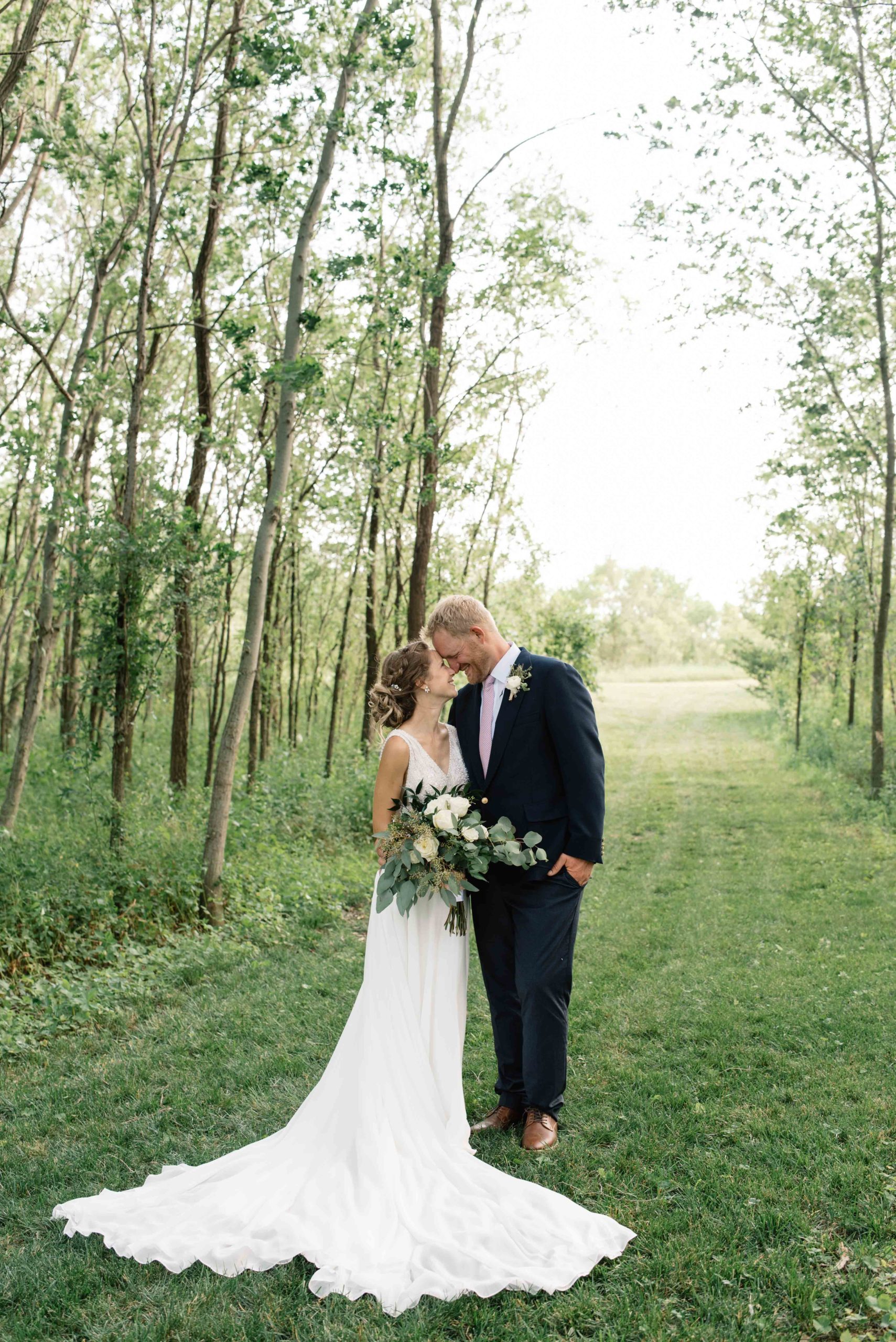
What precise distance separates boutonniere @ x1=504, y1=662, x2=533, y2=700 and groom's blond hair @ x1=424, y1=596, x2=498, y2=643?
0.77 feet

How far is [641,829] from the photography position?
1352cm

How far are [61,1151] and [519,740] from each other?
2.71m

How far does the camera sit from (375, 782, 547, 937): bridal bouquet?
4008 mm

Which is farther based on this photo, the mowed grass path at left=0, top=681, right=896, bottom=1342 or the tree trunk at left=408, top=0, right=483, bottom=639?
the tree trunk at left=408, top=0, right=483, bottom=639

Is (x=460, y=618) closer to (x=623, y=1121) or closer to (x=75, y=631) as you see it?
(x=623, y=1121)

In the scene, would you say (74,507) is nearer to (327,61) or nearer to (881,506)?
(327,61)

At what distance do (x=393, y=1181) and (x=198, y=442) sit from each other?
7.83 meters

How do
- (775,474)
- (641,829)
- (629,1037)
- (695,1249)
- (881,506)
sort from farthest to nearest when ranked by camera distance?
(881,506) < (775,474) < (641,829) < (629,1037) < (695,1249)

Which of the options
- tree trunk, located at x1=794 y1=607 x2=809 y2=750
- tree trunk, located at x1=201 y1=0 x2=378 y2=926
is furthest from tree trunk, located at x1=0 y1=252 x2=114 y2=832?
tree trunk, located at x1=794 y1=607 x2=809 y2=750

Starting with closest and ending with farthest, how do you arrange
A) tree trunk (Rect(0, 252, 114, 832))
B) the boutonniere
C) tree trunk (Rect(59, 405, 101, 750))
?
the boutonniere → tree trunk (Rect(0, 252, 114, 832)) → tree trunk (Rect(59, 405, 101, 750))

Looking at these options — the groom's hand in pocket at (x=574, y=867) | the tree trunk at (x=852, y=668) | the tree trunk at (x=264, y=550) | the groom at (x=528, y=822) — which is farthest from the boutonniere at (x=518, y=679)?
the tree trunk at (x=852, y=668)

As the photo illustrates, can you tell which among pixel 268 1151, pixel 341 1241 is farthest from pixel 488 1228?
pixel 268 1151

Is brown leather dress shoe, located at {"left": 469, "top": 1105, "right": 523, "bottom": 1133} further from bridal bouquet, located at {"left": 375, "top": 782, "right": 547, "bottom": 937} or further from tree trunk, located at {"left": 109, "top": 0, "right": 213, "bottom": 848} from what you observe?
tree trunk, located at {"left": 109, "top": 0, "right": 213, "bottom": 848}

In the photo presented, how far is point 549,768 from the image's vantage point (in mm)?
4395
